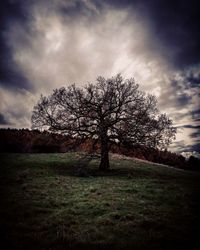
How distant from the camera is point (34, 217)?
10.2 m

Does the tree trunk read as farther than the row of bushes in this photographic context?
No

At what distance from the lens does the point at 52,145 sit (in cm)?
5141

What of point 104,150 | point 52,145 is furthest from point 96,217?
point 52,145

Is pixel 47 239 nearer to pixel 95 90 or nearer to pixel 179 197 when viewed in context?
pixel 179 197

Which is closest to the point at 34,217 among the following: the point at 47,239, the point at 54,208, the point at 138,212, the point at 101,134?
the point at 54,208

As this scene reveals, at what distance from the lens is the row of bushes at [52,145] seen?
2691 cm

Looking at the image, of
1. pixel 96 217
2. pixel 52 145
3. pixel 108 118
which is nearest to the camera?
pixel 96 217

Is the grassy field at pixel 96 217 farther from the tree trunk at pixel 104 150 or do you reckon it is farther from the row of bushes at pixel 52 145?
the row of bushes at pixel 52 145

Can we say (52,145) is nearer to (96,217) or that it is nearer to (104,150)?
(104,150)

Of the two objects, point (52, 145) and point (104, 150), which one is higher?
point (52, 145)

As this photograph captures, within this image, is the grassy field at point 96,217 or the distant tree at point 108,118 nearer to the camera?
the grassy field at point 96,217

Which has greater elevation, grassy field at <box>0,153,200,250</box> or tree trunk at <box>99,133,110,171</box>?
tree trunk at <box>99,133,110,171</box>

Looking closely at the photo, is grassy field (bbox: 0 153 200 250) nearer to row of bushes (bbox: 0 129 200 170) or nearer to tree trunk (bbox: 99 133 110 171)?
tree trunk (bbox: 99 133 110 171)

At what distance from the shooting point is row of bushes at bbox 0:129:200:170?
26.9 m
